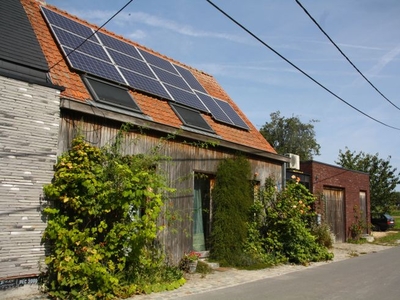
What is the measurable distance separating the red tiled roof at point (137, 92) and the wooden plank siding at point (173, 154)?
535 mm

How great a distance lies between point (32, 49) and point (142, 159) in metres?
2.97

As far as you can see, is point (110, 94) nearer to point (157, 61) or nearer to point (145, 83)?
point (145, 83)

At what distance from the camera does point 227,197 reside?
10898 mm

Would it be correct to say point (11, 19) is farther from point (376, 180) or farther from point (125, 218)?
point (376, 180)

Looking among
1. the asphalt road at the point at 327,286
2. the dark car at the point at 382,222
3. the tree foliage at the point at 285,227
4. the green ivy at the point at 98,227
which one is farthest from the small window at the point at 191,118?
the dark car at the point at 382,222

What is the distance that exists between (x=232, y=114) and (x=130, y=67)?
4.25 metres

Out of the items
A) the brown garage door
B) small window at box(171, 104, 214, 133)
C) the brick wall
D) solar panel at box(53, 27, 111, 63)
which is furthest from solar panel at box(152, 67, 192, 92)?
the brown garage door

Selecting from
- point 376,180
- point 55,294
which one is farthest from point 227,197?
point 376,180

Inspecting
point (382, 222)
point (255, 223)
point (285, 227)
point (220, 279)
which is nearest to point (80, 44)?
point (220, 279)

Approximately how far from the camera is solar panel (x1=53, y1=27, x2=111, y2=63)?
30.9ft

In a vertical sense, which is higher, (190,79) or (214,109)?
(190,79)

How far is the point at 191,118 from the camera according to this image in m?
11.1

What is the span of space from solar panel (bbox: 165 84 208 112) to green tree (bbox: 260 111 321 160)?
32.9m

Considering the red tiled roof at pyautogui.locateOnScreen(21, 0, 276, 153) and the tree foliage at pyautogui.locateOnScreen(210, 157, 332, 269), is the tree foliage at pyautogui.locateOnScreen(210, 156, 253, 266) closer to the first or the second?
the tree foliage at pyautogui.locateOnScreen(210, 157, 332, 269)
